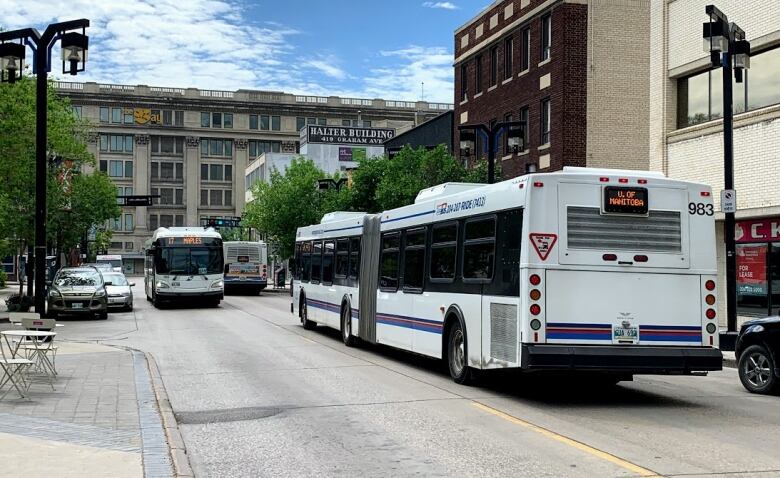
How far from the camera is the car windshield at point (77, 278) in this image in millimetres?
30759

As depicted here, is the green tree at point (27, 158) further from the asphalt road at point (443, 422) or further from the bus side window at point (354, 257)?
the asphalt road at point (443, 422)

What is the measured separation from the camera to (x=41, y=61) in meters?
20.3

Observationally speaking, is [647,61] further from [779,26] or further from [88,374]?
[88,374]

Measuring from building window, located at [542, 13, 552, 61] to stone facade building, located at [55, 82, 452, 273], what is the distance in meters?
86.7

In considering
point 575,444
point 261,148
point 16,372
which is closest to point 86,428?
point 16,372

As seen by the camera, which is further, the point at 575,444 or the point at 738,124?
the point at 738,124

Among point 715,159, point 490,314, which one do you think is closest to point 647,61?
point 715,159

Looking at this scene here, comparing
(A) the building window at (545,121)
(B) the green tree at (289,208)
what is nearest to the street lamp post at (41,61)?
(A) the building window at (545,121)

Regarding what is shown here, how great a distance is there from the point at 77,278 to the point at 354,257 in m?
14.5

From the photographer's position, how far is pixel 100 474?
7.30 metres

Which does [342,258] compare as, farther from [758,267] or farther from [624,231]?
[758,267]

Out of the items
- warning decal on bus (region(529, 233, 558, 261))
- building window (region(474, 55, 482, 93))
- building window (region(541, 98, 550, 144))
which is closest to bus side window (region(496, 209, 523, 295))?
warning decal on bus (region(529, 233, 558, 261))

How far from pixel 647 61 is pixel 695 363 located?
26.0 meters

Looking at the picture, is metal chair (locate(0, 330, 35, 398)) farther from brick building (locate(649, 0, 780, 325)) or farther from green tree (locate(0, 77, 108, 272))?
green tree (locate(0, 77, 108, 272))
